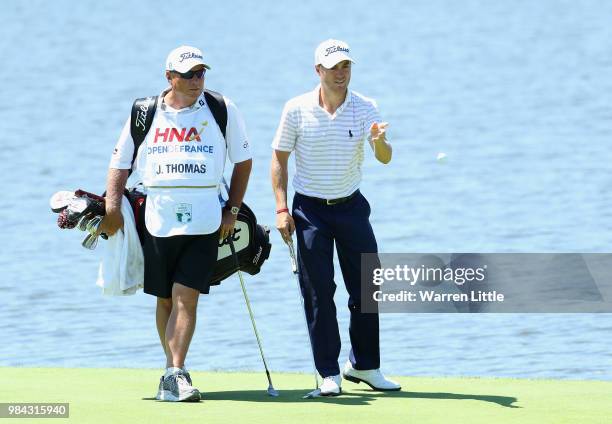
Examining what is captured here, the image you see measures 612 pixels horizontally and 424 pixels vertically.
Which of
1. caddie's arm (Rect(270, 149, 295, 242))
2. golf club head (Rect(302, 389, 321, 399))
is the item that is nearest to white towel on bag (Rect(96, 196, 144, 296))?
caddie's arm (Rect(270, 149, 295, 242))

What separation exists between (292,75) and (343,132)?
2415 centimetres

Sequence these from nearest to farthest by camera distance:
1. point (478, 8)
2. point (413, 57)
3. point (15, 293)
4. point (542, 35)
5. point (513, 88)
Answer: point (15, 293), point (513, 88), point (413, 57), point (542, 35), point (478, 8)

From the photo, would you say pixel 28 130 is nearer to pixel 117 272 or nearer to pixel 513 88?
pixel 513 88

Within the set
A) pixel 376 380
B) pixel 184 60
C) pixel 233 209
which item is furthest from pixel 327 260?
pixel 184 60

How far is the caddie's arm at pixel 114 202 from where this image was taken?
9406mm

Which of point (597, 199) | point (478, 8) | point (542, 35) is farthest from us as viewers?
point (478, 8)

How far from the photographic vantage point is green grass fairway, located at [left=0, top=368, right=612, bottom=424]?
8812 mm

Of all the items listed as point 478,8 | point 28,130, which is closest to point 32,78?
point 28,130

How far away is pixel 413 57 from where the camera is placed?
37031 mm

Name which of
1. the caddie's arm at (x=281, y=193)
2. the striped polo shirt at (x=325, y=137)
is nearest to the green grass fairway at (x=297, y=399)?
the caddie's arm at (x=281, y=193)

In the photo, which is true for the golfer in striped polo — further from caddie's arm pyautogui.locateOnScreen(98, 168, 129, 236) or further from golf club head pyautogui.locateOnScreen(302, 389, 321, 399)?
caddie's arm pyautogui.locateOnScreen(98, 168, 129, 236)

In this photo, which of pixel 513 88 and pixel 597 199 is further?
pixel 513 88

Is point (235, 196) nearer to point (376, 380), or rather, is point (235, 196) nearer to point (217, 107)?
point (217, 107)

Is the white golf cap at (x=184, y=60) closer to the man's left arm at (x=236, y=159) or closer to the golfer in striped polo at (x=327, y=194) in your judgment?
the man's left arm at (x=236, y=159)
